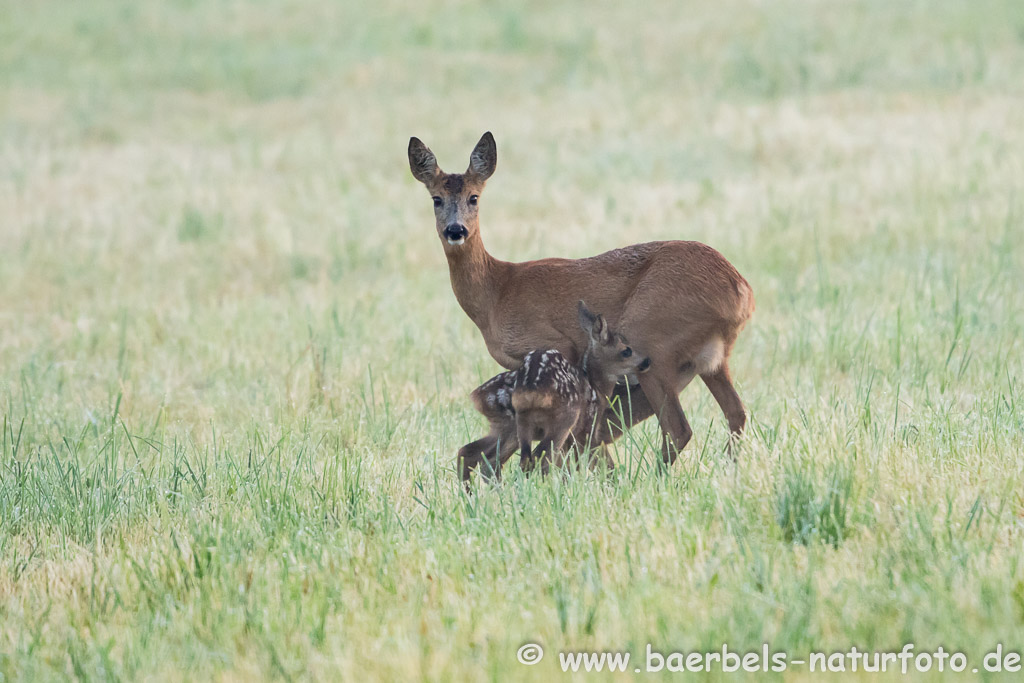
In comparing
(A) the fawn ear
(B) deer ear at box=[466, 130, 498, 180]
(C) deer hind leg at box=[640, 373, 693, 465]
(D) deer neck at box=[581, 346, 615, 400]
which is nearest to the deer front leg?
(D) deer neck at box=[581, 346, 615, 400]

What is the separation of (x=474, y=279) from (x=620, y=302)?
2.49ft

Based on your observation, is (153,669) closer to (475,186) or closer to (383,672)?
(383,672)

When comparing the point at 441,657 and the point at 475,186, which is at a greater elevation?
the point at 475,186

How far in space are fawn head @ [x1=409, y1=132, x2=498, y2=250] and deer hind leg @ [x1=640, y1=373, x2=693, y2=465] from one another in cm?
114

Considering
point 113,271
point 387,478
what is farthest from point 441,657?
point 113,271

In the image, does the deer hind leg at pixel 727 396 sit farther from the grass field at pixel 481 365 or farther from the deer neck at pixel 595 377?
the deer neck at pixel 595 377

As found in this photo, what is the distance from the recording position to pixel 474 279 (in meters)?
6.28

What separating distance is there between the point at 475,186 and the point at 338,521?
2.06 metres

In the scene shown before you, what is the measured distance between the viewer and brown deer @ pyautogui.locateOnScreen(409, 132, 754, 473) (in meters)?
5.81

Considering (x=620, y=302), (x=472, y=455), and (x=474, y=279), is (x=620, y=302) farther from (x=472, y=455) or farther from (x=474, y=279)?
(x=472, y=455)

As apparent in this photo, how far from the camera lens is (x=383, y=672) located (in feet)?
11.6

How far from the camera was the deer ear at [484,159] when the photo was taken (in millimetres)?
6273

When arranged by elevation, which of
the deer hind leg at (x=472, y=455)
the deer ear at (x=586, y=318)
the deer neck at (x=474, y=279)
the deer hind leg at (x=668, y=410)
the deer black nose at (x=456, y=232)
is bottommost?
the deer hind leg at (x=472, y=455)

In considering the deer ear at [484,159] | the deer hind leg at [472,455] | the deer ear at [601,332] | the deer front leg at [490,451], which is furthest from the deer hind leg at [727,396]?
the deer ear at [484,159]
